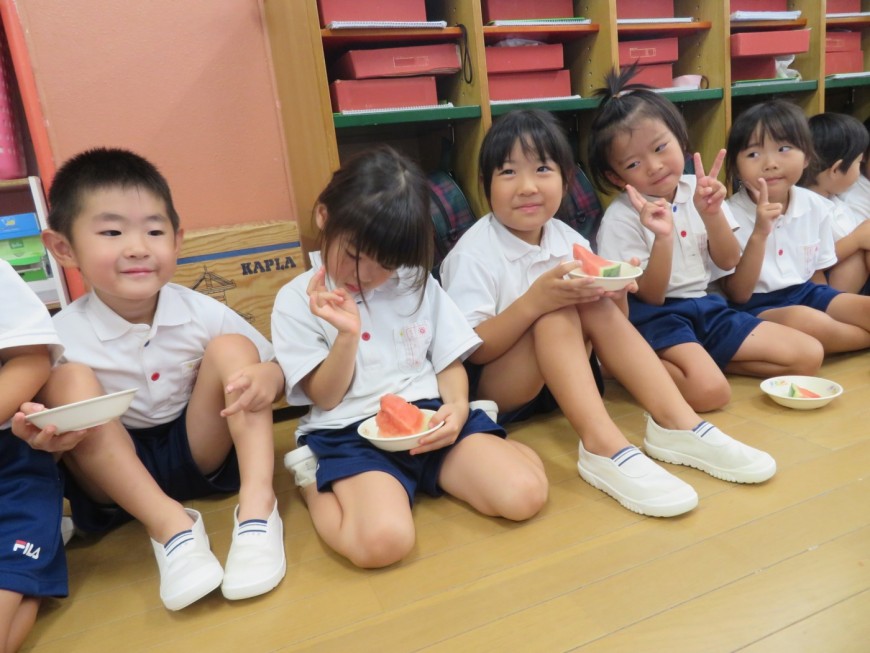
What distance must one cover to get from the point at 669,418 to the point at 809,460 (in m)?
0.28

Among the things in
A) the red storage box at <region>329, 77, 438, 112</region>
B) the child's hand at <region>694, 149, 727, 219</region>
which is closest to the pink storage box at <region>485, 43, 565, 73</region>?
the red storage box at <region>329, 77, 438, 112</region>

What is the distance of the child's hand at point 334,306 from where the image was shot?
1.06m

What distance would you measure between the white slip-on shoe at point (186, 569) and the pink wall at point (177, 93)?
1.28m

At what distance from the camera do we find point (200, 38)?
194cm

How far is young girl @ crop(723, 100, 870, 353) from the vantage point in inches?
70.7

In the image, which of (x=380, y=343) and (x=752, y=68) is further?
(x=752, y=68)

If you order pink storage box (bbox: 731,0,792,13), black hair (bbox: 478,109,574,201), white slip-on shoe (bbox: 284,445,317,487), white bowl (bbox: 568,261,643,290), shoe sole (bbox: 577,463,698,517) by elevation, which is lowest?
shoe sole (bbox: 577,463,698,517)

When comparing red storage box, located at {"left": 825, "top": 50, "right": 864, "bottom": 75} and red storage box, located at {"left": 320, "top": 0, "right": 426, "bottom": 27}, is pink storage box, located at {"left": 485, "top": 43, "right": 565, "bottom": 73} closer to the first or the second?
red storage box, located at {"left": 320, "top": 0, "right": 426, "bottom": 27}

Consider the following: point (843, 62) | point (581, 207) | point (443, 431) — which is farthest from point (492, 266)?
point (843, 62)

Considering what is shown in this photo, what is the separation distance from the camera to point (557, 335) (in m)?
1.28

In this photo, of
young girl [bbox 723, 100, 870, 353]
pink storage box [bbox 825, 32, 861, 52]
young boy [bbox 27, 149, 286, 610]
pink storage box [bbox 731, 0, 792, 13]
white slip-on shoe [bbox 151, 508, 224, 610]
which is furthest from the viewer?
pink storage box [bbox 825, 32, 861, 52]

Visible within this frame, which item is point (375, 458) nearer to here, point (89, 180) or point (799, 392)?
point (89, 180)

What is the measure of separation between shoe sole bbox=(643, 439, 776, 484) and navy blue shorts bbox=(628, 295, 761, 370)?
0.40 metres

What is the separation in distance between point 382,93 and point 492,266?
66cm
